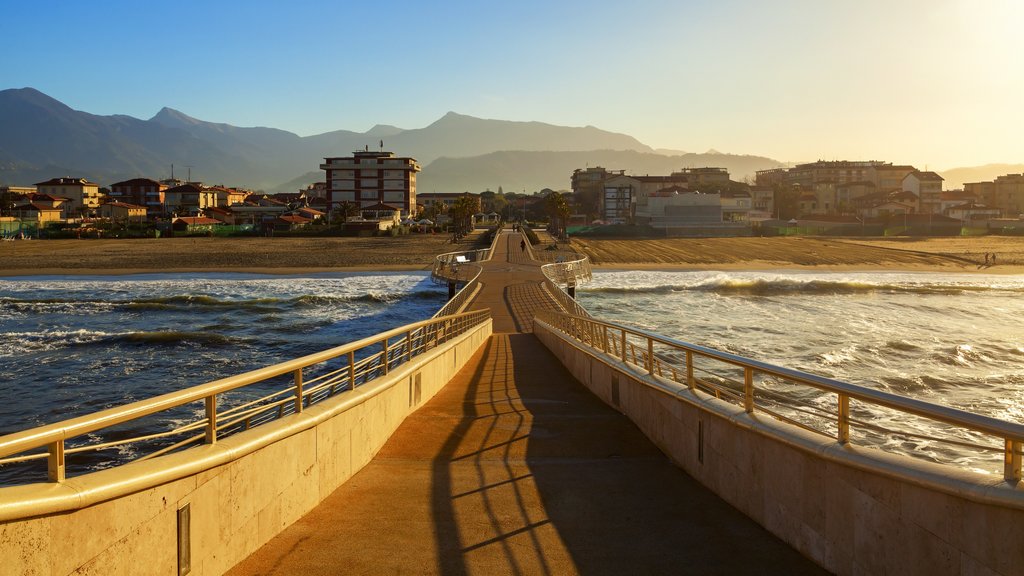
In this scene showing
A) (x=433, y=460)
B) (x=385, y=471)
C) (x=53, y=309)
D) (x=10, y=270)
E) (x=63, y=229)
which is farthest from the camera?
(x=63, y=229)

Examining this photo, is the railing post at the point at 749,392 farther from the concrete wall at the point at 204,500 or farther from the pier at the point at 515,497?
the concrete wall at the point at 204,500

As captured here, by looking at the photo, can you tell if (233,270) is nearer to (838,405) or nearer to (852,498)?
(838,405)

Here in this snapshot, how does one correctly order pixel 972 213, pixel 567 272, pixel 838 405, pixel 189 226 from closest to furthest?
1. pixel 838 405
2. pixel 567 272
3. pixel 189 226
4. pixel 972 213

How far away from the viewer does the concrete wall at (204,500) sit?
3.46 meters

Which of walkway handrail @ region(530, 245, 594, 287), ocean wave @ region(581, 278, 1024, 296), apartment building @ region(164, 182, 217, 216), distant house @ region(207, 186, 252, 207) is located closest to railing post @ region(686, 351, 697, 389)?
walkway handrail @ region(530, 245, 594, 287)

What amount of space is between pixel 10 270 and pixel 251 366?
46690 millimetres

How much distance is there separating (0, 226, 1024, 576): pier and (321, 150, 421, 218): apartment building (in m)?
133

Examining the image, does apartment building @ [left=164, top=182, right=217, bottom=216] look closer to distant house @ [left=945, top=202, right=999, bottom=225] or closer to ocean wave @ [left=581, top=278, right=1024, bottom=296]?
ocean wave @ [left=581, top=278, right=1024, bottom=296]

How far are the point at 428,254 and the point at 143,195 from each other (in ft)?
298

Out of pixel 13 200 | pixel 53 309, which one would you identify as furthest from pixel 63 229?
pixel 53 309

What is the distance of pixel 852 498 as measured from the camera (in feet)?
15.1

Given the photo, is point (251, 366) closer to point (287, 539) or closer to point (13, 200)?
point (287, 539)

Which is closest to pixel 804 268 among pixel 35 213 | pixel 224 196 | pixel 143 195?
pixel 35 213

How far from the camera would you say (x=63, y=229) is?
107 metres
